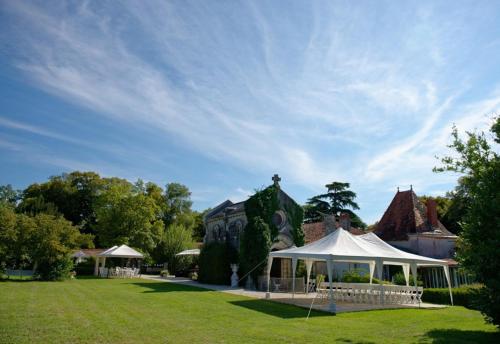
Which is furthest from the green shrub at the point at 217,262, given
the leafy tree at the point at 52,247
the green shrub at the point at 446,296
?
the green shrub at the point at 446,296

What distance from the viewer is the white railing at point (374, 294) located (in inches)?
617

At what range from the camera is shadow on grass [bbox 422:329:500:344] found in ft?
27.7

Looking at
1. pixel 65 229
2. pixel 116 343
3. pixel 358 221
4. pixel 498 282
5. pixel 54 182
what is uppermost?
pixel 54 182

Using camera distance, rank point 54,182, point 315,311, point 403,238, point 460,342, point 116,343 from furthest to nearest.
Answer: point 54,182
point 403,238
point 315,311
point 460,342
point 116,343

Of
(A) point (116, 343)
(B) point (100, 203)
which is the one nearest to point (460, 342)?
(A) point (116, 343)

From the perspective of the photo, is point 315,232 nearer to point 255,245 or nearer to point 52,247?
point 255,245

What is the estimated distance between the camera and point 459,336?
908cm

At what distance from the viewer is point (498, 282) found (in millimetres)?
8352

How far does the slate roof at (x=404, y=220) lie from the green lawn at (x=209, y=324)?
1444 cm

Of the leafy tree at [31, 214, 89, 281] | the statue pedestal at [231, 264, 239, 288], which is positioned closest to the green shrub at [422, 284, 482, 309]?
the statue pedestal at [231, 264, 239, 288]

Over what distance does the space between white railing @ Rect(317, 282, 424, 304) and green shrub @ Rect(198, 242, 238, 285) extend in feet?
33.7

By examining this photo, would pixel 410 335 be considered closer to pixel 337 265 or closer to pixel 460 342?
pixel 460 342

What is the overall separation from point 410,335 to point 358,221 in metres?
→ 33.7

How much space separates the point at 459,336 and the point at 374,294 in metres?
6.66
